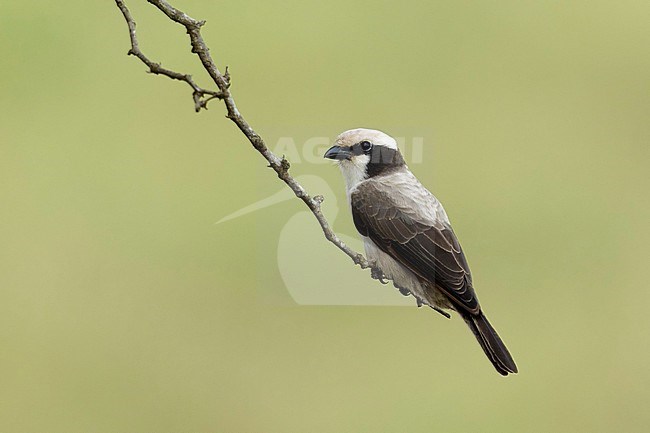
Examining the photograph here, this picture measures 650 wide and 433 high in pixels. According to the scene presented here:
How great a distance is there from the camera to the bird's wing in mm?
1732

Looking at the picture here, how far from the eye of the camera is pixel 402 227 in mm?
1876

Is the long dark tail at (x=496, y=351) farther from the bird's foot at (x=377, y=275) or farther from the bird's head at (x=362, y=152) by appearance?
the bird's head at (x=362, y=152)

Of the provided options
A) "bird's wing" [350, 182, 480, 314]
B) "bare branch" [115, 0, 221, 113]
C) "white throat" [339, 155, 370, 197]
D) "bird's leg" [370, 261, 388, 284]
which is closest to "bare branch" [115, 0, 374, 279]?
"bare branch" [115, 0, 221, 113]

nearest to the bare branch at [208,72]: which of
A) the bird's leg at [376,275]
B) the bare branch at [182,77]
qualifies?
the bare branch at [182,77]

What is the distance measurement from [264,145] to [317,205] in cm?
19

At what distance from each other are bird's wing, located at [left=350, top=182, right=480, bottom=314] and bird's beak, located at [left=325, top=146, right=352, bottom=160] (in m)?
0.23

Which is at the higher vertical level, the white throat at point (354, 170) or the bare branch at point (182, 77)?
the white throat at point (354, 170)

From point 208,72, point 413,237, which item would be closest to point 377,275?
point 413,237

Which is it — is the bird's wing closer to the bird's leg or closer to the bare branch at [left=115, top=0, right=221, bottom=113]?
the bird's leg

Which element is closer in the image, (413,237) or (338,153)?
(338,153)

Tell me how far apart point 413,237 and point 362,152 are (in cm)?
29

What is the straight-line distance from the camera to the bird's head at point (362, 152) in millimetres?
1643

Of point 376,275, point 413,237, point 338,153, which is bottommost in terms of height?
point 376,275

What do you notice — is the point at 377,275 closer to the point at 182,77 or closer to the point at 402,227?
the point at 402,227
